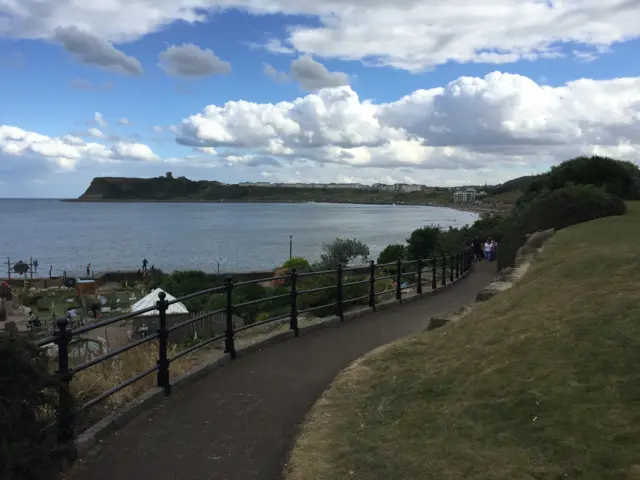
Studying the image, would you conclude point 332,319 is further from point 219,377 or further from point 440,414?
point 440,414

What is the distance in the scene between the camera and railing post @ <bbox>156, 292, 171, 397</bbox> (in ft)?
19.9

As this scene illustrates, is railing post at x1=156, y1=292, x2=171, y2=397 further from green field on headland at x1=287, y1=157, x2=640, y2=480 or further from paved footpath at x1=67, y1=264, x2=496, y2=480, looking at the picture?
green field on headland at x1=287, y1=157, x2=640, y2=480

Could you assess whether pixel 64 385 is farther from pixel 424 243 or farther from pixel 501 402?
pixel 424 243

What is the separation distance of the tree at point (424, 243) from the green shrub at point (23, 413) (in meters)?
34.7

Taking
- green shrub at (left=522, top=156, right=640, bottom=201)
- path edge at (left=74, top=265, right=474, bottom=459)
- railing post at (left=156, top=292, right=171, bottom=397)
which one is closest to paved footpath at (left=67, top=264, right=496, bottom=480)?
path edge at (left=74, top=265, right=474, bottom=459)

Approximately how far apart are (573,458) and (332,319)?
7.06 meters

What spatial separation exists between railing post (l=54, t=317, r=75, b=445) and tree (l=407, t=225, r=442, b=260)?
112ft

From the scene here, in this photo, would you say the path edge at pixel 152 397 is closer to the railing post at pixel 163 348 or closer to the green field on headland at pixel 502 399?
the railing post at pixel 163 348

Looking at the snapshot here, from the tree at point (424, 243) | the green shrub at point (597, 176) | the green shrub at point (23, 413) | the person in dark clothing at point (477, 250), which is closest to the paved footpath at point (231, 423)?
the green shrub at point (23, 413)

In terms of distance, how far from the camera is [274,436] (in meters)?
5.36

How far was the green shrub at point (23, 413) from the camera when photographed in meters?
3.42

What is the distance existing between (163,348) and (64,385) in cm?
181

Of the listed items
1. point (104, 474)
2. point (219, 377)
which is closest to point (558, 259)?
point (219, 377)

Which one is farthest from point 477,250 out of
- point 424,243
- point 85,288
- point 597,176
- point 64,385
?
point 64,385
